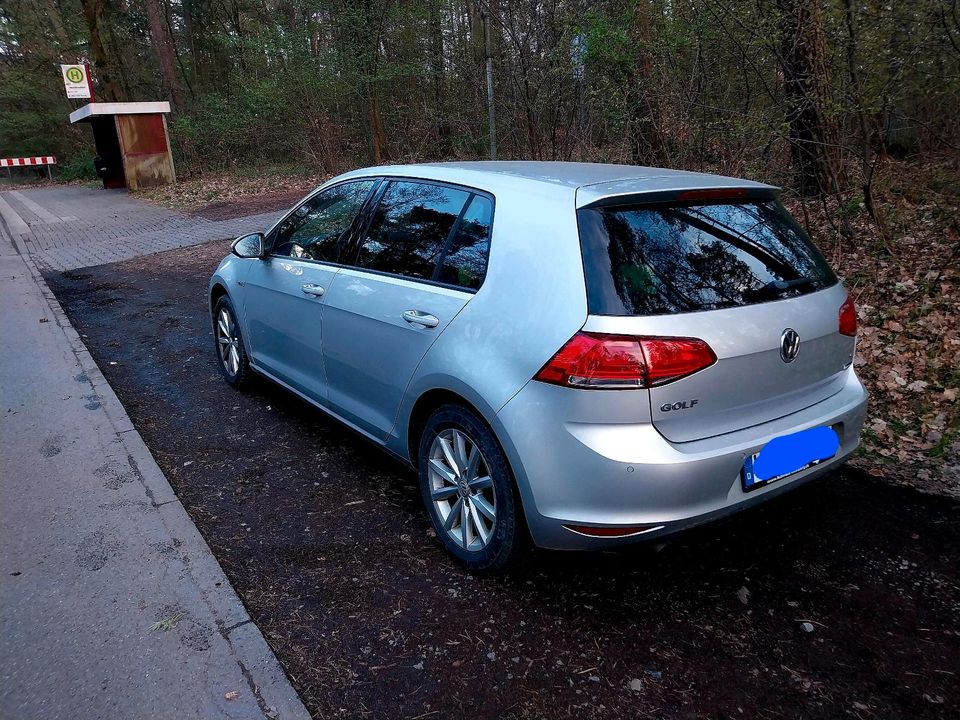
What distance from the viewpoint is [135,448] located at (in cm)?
453

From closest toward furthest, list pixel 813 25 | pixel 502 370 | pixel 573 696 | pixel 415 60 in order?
pixel 573 696 < pixel 502 370 < pixel 813 25 < pixel 415 60

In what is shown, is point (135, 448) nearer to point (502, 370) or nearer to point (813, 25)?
point (502, 370)

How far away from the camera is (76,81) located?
2294 centimetres

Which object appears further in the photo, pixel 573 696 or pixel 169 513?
pixel 169 513

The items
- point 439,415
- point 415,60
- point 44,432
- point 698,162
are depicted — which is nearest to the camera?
point 439,415

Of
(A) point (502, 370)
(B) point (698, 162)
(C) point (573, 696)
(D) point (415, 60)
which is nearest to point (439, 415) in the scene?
(A) point (502, 370)

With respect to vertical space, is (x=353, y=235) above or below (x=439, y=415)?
above

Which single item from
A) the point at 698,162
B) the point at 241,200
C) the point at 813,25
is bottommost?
the point at 241,200

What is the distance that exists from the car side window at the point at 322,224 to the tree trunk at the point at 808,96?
13.8 ft

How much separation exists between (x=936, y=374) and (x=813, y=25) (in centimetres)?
309

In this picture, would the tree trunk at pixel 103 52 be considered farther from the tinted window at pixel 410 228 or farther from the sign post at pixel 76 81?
the tinted window at pixel 410 228

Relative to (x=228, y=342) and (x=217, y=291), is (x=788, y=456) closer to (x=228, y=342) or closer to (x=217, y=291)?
(x=228, y=342)

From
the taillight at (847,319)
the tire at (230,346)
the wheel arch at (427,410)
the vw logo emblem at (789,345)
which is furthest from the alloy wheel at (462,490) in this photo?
the tire at (230,346)

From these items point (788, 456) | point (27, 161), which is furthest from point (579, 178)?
point (27, 161)
